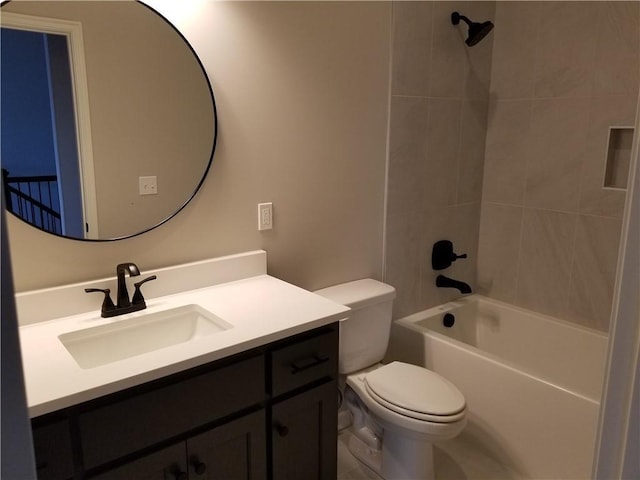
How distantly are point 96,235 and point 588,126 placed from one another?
88.8 inches

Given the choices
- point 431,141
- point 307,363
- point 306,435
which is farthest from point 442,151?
point 306,435

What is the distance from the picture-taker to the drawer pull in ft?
5.24

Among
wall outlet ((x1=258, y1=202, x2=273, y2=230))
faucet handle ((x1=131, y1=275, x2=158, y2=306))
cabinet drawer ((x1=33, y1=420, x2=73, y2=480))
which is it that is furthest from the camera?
wall outlet ((x1=258, y1=202, x2=273, y2=230))

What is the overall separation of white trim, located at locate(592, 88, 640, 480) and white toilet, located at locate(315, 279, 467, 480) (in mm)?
1357

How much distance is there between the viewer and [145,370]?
49.6 inches

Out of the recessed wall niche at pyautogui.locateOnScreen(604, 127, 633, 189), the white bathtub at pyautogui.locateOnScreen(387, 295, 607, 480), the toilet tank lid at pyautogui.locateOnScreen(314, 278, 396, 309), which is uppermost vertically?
the recessed wall niche at pyautogui.locateOnScreen(604, 127, 633, 189)

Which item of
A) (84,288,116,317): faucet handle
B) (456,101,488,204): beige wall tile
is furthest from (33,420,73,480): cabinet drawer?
(456,101,488,204): beige wall tile

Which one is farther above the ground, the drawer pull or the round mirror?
the round mirror

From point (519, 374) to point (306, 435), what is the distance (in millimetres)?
1022

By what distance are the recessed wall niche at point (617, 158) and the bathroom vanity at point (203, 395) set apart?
5.33 feet

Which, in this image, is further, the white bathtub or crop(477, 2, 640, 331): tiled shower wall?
crop(477, 2, 640, 331): tiled shower wall

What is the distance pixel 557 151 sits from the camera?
2.61 metres

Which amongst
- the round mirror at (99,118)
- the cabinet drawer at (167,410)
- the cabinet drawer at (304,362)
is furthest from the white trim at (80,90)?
the cabinet drawer at (304,362)

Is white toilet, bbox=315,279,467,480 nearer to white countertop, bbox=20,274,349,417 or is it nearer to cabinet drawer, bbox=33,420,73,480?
white countertop, bbox=20,274,349,417
